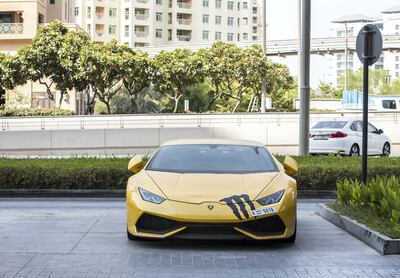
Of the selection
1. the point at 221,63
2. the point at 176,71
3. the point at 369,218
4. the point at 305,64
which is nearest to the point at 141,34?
the point at 221,63

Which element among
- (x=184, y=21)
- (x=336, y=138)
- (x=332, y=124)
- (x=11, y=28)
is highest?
(x=184, y=21)

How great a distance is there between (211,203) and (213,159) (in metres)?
1.40

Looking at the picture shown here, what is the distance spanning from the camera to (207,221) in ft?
25.1

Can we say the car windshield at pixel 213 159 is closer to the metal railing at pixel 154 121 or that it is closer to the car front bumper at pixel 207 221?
the car front bumper at pixel 207 221

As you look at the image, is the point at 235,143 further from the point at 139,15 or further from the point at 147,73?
the point at 139,15

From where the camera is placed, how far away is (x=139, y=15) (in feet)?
378

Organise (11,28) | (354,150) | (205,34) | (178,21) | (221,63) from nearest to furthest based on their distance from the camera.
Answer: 1. (354,150)
2. (221,63)
3. (11,28)
4. (178,21)
5. (205,34)

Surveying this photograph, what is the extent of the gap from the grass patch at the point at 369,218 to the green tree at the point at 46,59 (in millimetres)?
48671

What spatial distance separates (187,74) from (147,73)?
205 inches

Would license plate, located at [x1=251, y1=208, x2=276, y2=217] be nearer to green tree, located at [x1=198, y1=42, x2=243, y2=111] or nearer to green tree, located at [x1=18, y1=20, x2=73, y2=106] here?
green tree, located at [x1=18, y1=20, x2=73, y2=106]

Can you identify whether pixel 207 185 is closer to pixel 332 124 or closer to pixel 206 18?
pixel 332 124

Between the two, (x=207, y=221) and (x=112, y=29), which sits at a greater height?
(x=112, y=29)

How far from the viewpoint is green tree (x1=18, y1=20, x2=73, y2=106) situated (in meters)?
56.3

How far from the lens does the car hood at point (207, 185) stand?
7.84 metres
